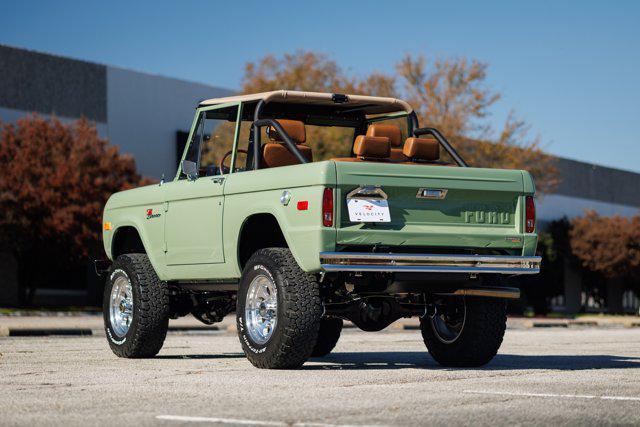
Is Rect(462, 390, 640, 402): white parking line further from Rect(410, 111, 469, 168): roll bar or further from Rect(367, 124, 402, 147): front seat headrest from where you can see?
Rect(367, 124, 402, 147): front seat headrest

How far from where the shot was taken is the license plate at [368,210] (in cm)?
1003

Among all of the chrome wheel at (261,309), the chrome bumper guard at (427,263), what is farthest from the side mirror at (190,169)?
the chrome bumper guard at (427,263)

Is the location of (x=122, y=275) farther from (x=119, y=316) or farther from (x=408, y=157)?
(x=408, y=157)

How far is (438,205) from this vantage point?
1057 cm

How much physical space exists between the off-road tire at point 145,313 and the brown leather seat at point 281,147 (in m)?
1.91

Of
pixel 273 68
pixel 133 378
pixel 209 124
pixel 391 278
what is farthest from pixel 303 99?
pixel 273 68

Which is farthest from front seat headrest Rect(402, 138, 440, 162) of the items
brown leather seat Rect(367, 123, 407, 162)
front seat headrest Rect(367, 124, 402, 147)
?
front seat headrest Rect(367, 124, 402, 147)

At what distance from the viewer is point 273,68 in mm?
50406

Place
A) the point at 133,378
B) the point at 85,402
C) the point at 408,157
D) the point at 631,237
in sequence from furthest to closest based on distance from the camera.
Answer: the point at 631,237 → the point at 408,157 → the point at 133,378 → the point at 85,402

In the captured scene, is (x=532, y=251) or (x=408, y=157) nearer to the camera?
(x=532, y=251)

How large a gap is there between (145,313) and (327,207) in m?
3.13

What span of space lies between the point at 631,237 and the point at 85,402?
50.8m

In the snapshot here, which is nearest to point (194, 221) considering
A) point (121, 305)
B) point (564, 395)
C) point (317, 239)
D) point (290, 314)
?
point (121, 305)

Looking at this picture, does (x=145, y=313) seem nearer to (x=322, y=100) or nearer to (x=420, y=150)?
(x=322, y=100)
